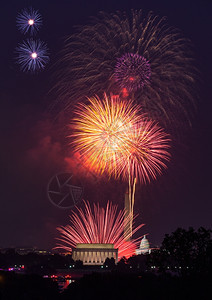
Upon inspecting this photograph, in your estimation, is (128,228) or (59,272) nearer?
(128,228)

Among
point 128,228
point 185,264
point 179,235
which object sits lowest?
point 185,264

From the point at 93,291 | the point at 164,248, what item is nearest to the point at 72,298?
the point at 93,291

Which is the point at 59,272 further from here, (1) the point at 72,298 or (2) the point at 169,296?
(2) the point at 169,296

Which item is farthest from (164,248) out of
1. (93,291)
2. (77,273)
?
(77,273)

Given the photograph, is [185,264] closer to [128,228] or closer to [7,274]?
[7,274]

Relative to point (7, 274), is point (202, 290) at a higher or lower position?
lower

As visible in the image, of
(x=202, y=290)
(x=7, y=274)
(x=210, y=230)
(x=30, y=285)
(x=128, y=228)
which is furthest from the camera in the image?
(x=128, y=228)

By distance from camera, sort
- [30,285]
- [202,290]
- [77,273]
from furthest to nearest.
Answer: [77,273] < [30,285] < [202,290]

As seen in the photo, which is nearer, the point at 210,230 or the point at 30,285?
the point at 210,230

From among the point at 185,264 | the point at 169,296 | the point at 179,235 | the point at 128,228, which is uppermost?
the point at 128,228
